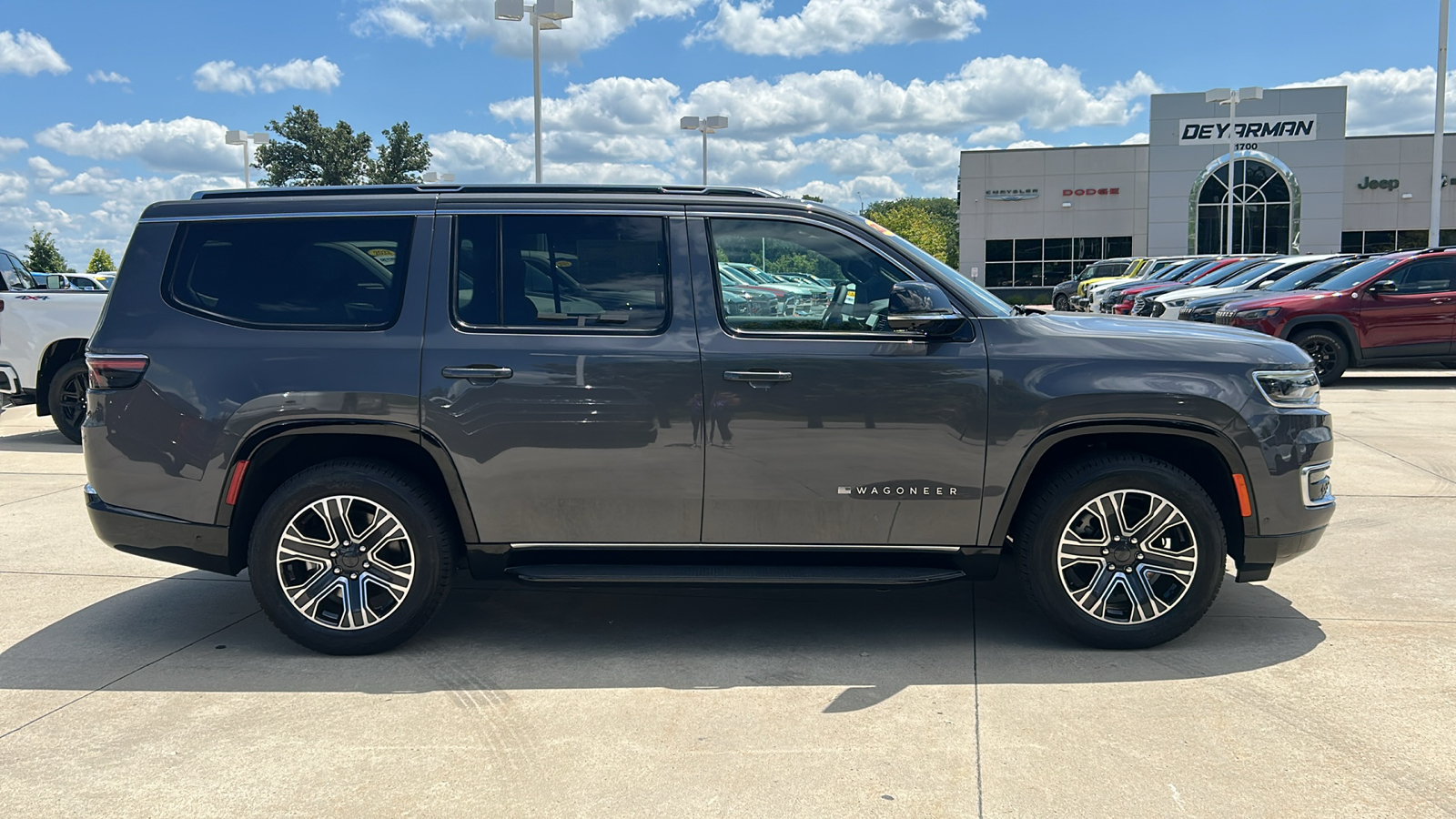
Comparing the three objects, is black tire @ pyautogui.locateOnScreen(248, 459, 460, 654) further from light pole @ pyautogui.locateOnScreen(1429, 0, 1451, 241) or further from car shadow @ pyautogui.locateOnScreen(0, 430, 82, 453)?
light pole @ pyautogui.locateOnScreen(1429, 0, 1451, 241)

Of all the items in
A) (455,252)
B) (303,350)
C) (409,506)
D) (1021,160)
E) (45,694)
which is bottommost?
(45,694)

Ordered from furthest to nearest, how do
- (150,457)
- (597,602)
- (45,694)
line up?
(597,602) → (150,457) → (45,694)

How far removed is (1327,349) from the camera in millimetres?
14297

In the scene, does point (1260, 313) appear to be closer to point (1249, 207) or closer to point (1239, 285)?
point (1239, 285)

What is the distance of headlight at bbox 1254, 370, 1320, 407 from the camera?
15.1 ft

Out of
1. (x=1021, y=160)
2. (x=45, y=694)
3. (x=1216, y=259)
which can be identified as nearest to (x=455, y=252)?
(x=45, y=694)

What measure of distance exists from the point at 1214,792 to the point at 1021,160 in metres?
49.8

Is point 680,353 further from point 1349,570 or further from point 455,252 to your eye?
point 1349,570

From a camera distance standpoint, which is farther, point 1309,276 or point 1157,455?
point 1309,276

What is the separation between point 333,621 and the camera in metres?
4.75

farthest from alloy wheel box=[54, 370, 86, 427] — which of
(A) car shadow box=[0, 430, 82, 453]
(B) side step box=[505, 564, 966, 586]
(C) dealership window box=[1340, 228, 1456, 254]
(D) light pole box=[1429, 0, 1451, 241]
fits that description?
(C) dealership window box=[1340, 228, 1456, 254]

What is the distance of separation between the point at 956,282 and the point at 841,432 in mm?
818

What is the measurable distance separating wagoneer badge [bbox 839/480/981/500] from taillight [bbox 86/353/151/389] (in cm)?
296

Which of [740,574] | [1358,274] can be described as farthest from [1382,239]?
[740,574]
